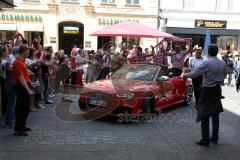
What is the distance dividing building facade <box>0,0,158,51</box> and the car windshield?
50.8 ft

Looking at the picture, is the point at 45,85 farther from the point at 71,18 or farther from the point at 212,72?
the point at 71,18

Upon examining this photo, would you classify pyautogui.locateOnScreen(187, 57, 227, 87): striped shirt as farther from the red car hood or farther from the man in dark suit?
the red car hood

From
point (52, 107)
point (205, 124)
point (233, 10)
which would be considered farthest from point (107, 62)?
point (233, 10)

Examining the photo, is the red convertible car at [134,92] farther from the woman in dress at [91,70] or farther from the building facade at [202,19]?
the building facade at [202,19]

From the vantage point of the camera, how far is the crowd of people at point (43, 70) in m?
7.82

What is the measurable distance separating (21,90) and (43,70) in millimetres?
3495

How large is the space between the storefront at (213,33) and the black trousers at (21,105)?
74.6 ft

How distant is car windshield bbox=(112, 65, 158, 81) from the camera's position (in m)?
10.6

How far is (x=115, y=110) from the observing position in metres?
9.32

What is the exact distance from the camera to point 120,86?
384 inches

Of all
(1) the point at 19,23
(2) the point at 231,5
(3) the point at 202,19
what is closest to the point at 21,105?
(1) the point at 19,23

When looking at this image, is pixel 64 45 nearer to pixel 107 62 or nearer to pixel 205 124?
pixel 107 62

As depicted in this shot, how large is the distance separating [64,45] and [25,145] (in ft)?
74.3

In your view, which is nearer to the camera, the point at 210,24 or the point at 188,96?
the point at 188,96
